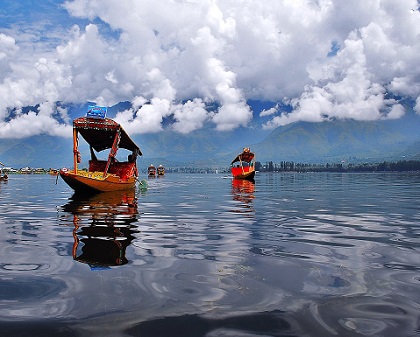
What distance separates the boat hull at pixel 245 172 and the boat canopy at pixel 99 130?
29.2 metres

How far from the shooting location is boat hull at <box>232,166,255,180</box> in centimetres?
6038

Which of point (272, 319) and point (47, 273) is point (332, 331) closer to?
point (272, 319)

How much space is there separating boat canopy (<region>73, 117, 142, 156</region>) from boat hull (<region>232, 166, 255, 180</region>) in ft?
95.7

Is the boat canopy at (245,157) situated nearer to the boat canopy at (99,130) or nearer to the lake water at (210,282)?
the boat canopy at (99,130)

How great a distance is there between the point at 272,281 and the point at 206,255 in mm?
2144

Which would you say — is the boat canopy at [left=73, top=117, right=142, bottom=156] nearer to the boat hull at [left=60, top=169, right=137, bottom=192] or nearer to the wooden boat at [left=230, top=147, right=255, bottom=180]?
the boat hull at [left=60, top=169, right=137, bottom=192]

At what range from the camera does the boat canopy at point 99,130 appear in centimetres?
2711

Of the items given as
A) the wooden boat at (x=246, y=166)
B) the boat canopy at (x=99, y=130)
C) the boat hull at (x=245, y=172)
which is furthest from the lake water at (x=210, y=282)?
the wooden boat at (x=246, y=166)

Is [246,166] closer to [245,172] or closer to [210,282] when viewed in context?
[245,172]

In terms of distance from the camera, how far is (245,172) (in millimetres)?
61625

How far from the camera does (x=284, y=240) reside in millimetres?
9117

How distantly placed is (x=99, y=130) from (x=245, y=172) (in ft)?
121

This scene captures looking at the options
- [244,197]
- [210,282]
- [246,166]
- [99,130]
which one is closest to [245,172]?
[246,166]

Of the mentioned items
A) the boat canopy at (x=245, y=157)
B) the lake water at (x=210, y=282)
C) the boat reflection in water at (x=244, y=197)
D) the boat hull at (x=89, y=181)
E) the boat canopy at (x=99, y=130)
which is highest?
the boat canopy at (x=99, y=130)
